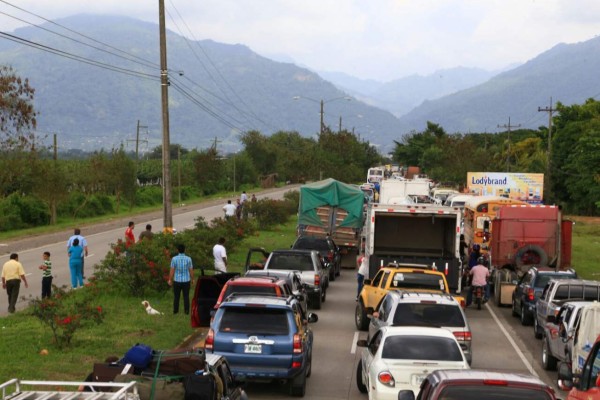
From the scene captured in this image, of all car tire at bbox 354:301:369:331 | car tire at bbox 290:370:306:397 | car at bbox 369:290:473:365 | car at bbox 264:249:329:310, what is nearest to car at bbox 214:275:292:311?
car at bbox 369:290:473:365

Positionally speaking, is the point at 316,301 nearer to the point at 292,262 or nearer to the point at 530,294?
the point at 292,262

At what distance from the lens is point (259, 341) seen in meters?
14.9

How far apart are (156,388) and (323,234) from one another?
2936 centimetres

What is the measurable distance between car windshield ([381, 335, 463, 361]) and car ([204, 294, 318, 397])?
1670 millimetres

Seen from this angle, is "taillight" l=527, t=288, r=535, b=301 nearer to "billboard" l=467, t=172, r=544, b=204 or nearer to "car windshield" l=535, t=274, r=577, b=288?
"car windshield" l=535, t=274, r=577, b=288

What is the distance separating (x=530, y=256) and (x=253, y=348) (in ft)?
58.5

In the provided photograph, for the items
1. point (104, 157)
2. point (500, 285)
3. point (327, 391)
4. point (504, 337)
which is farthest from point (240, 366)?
point (104, 157)

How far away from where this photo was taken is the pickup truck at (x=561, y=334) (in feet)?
54.7

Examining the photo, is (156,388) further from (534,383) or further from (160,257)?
(160,257)

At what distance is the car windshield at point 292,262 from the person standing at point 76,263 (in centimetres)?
531

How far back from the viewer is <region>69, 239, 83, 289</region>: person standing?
27.2 metres

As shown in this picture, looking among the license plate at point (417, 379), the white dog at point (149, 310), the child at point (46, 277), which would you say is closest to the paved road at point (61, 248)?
the child at point (46, 277)

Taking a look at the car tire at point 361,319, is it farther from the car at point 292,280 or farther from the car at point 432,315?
the car at point 432,315

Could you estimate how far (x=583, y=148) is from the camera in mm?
43562
